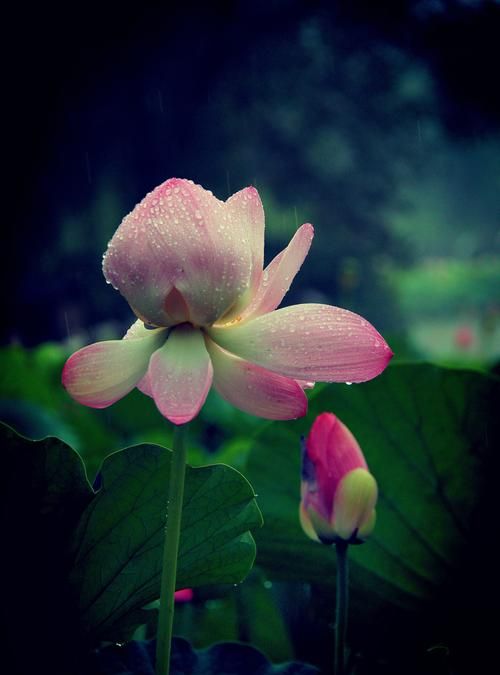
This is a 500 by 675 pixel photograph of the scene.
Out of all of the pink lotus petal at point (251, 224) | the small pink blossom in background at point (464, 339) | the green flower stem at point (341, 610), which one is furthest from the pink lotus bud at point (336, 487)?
the small pink blossom in background at point (464, 339)

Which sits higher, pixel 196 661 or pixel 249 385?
pixel 249 385

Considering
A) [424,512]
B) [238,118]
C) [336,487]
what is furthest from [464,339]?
[238,118]

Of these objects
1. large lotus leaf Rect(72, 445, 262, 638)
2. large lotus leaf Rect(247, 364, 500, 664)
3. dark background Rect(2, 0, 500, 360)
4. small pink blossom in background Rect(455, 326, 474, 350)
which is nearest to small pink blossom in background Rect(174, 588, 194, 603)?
large lotus leaf Rect(247, 364, 500, 664)

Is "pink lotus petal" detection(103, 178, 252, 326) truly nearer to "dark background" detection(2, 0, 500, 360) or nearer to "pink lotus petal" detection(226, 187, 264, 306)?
"pink lotus petal" detection(226, 187, 264, 306)

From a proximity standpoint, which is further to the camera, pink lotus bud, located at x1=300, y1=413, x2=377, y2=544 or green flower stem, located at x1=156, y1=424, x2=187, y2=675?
pink lotus bud, located at x1=300, y1=413, x2=377, y2=544

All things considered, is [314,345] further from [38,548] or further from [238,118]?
[238,118]

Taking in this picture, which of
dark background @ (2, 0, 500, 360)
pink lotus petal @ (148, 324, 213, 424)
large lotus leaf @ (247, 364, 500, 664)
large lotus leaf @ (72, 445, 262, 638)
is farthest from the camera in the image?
dark background @ (2, 0, 500, 360)
